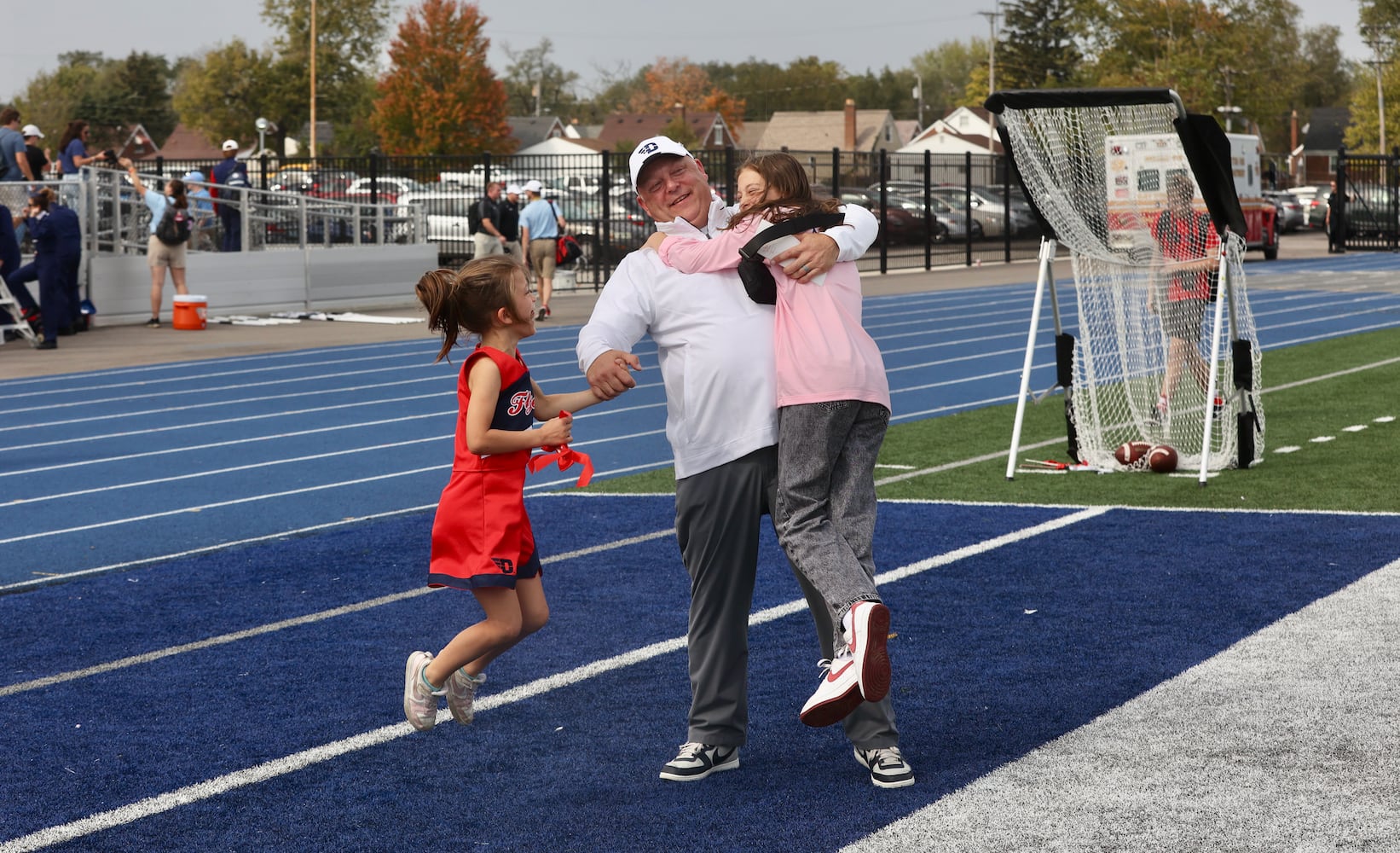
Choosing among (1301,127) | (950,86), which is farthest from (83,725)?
(950,86)

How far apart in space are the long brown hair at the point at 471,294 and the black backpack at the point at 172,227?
58.9 ft

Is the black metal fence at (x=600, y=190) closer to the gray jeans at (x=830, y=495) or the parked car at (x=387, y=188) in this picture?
the parked car at (x=387, y=188)

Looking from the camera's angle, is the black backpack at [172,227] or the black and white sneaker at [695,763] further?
the black backpack at [172,227]

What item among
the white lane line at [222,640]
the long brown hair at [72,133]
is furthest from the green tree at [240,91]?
the white lane line at [222,640]

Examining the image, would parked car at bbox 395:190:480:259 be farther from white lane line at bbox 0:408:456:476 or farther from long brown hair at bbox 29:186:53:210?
white lane line at bbox 0:408:456:476

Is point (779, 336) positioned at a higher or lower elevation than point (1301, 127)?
lower

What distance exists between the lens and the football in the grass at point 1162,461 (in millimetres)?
10219

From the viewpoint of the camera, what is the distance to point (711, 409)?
178 inches

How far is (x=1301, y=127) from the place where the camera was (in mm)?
142125

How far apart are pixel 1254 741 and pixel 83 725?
367cm

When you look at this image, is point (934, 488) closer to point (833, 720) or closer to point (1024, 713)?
point (1024, 713)

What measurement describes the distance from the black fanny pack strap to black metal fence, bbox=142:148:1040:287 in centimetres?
2227

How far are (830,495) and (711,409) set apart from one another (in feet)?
1.31

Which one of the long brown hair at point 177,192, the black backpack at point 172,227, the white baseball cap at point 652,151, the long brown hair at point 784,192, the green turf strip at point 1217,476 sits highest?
the long brown hair at point 177,192
